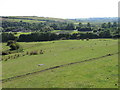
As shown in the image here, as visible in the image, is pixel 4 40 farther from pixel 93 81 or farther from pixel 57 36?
pixel 93 81

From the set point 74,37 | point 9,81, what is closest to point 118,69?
point 9,81

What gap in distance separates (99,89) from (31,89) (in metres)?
10.5

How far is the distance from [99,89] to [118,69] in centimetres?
1195

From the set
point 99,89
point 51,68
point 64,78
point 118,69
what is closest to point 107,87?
point 99,89

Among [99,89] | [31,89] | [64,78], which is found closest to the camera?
[99,89]

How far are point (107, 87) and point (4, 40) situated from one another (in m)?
116

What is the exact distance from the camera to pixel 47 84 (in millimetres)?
28531

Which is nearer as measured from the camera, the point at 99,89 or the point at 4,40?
the point at 99,89

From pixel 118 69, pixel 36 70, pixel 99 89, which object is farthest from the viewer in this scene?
pixel 36 70

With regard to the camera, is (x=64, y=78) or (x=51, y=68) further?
(x=51, y=68)

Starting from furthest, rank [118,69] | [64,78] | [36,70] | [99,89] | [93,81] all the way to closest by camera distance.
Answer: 1. [36,70]
2. [118,69]
3. [64,78]
4. [93,81]
5. [99,89]

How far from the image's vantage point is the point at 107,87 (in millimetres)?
25719

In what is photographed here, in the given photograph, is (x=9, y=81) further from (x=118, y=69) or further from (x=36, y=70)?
(x=118, y=69)

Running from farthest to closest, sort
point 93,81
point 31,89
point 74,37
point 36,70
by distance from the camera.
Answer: point 74,37 → point 36,70 → point 93,81 → point 31,89
